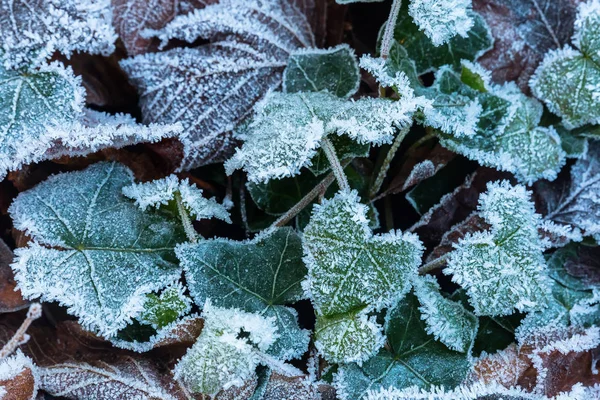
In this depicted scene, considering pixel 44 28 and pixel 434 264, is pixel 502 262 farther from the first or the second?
pixel 44 28

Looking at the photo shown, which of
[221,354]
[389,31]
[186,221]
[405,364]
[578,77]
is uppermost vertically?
[389,31]

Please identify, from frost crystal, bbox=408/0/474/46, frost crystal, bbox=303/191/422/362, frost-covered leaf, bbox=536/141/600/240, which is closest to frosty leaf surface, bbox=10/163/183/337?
frost crystal, bbox=303/191/422/362

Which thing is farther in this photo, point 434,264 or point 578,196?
point 578,196

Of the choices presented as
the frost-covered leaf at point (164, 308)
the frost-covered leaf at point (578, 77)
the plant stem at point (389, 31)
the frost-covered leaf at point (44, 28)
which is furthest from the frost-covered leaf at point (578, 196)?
the frost-covered leaf at point (44, 28)

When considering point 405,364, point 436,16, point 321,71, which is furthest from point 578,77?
point 405,364

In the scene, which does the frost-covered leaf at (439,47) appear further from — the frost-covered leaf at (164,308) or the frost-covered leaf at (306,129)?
the frost-covered leaf at (164,308)

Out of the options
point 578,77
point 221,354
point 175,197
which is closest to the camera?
point 221,354

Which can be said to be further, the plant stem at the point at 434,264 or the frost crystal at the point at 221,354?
the plant stem at the point at 434,264

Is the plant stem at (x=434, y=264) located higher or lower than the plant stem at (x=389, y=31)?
lower
